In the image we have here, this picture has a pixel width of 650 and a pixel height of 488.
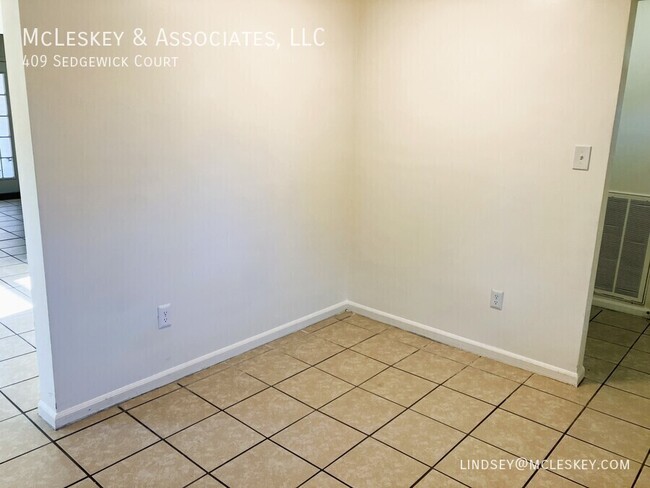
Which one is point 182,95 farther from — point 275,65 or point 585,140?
point 585,140

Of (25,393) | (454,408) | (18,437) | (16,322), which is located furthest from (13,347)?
(454,408)

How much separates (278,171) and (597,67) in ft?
5.42

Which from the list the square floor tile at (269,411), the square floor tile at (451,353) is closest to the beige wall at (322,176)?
the square floor tile at (451,353)

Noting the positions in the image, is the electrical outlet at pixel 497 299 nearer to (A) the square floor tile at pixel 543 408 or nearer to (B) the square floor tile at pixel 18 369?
(A) the square floor tile at pixel 543 408

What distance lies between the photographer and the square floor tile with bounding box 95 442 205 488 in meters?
1.97

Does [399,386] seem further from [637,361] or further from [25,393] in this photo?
[25,393]

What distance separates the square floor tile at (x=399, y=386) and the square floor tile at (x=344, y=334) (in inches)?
16.4

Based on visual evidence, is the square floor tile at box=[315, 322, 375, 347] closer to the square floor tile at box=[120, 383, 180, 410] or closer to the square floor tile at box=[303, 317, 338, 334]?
the square floor tile at box=[303, 317, 338, 334]

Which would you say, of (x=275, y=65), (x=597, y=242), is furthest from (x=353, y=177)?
(x=597, y=242)

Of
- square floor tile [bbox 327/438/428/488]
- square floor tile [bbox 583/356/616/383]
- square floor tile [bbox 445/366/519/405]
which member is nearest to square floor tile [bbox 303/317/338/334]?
square floor tile [bbox 445/366/519/405]

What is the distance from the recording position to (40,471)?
201cm

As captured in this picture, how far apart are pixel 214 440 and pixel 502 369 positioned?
5.15 feet

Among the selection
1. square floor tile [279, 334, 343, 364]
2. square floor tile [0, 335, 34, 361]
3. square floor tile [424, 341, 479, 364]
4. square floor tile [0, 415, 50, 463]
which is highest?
square floor tile [424, 341, 479, 364]

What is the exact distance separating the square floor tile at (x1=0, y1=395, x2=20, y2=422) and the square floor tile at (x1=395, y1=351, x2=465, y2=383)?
1.85 meters
